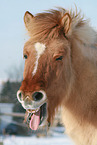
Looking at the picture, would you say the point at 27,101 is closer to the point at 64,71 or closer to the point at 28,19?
the point at 64,71

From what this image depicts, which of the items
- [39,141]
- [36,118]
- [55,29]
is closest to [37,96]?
[36,118]

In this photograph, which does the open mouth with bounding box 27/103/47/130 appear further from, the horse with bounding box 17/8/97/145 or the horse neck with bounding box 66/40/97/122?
the horse neck with bounding box 66/40/97/122

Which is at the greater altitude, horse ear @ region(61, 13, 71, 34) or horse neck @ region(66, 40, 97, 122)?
horse ear @ region(61, 13, 71, 34)

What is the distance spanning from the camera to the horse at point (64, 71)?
3.31 meters

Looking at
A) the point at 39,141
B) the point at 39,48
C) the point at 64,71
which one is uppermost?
the point at 39,48

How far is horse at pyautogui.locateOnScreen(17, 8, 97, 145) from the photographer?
3.31 m

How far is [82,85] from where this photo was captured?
3.61m

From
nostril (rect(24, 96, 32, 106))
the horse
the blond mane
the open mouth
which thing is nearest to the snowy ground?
the horse

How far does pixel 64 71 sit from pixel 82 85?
41cm

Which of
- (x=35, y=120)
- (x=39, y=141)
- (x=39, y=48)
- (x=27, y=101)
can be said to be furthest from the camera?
(x=39, y=141)

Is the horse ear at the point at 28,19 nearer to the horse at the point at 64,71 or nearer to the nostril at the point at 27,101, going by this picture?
the horse at the point at 64,71

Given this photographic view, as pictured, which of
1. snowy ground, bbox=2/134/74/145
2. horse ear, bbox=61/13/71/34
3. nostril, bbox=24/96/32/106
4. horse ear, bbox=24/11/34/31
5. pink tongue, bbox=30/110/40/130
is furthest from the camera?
snowy ground, bbox=2/134/74/145

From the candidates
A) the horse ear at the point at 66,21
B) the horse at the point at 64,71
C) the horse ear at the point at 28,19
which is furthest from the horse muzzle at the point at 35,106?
the horse ear at the point at 28,19

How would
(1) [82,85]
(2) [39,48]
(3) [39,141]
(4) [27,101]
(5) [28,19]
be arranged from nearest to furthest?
(4) [27,101], (2) [39,48], (1) [82,85], (5) [28,19], (3) [39,141]
